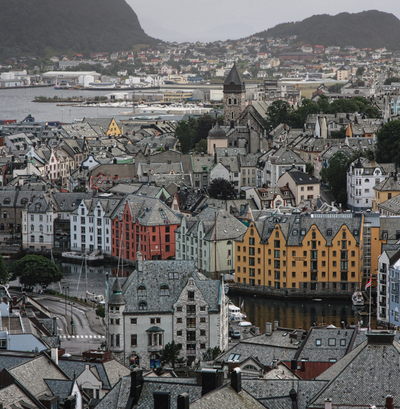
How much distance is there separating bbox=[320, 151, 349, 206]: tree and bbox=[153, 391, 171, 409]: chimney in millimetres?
63047

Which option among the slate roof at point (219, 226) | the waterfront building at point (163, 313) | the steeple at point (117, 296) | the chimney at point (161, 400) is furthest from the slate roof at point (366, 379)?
the slate roof at point (219, 226)

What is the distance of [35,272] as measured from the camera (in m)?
59.2

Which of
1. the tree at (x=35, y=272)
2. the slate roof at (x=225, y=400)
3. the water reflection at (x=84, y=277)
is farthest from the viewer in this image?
the water reflection at (x=84, y=277)

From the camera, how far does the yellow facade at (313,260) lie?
59.6m

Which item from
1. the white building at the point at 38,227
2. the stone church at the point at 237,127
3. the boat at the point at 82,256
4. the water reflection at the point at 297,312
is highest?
the stone church at the point at 237,127

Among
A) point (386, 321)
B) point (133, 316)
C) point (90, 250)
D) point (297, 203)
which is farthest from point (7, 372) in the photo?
point (297, 203)

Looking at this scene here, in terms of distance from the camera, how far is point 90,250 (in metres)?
73.7

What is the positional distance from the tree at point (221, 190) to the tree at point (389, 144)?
14.7m

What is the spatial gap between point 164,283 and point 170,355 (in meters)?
3.77

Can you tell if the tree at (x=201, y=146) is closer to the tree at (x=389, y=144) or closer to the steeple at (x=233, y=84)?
the steeple at (x=233, y=84)

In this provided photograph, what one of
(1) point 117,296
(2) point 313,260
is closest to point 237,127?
(2) point 313,260

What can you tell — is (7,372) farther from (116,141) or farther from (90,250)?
(116,141)

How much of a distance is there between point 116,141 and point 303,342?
86.4m

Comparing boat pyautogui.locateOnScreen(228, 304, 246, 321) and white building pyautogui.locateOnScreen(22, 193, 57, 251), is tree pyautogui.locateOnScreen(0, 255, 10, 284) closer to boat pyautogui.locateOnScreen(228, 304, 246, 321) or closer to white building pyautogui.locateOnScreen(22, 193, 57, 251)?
boat pyautogui.locateOnScreen(228, 304, 246, 321)
